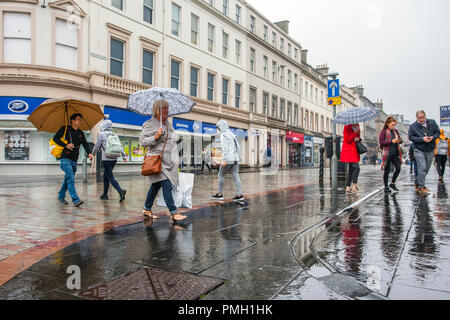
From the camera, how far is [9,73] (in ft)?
52.0

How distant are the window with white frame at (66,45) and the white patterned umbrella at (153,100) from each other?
1340 cm

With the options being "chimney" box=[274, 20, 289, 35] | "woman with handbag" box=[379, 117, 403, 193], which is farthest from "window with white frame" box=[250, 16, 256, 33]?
"woman with handbag" box=[379, 117, 403, 193]

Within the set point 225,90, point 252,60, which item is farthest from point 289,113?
point 225,90

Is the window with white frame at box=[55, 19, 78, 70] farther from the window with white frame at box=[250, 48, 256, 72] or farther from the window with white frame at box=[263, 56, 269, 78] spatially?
the window with white frame at box=[263, 56, 269, 78]

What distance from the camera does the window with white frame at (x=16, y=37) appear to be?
634 inches

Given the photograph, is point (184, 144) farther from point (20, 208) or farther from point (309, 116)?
point (309, 116)

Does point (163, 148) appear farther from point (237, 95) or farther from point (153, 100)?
point (237, 95)

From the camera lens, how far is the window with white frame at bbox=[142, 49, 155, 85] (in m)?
21.3

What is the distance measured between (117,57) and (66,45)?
118 inches

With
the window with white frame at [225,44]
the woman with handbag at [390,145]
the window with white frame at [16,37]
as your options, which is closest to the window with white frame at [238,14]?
the window with white frame at [225,44]

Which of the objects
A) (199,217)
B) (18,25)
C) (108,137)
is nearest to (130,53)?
(18,25)

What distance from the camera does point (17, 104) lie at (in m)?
16.0

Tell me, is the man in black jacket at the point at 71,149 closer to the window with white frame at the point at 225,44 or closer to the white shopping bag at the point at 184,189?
the white shopping bag at the point at 184,189
